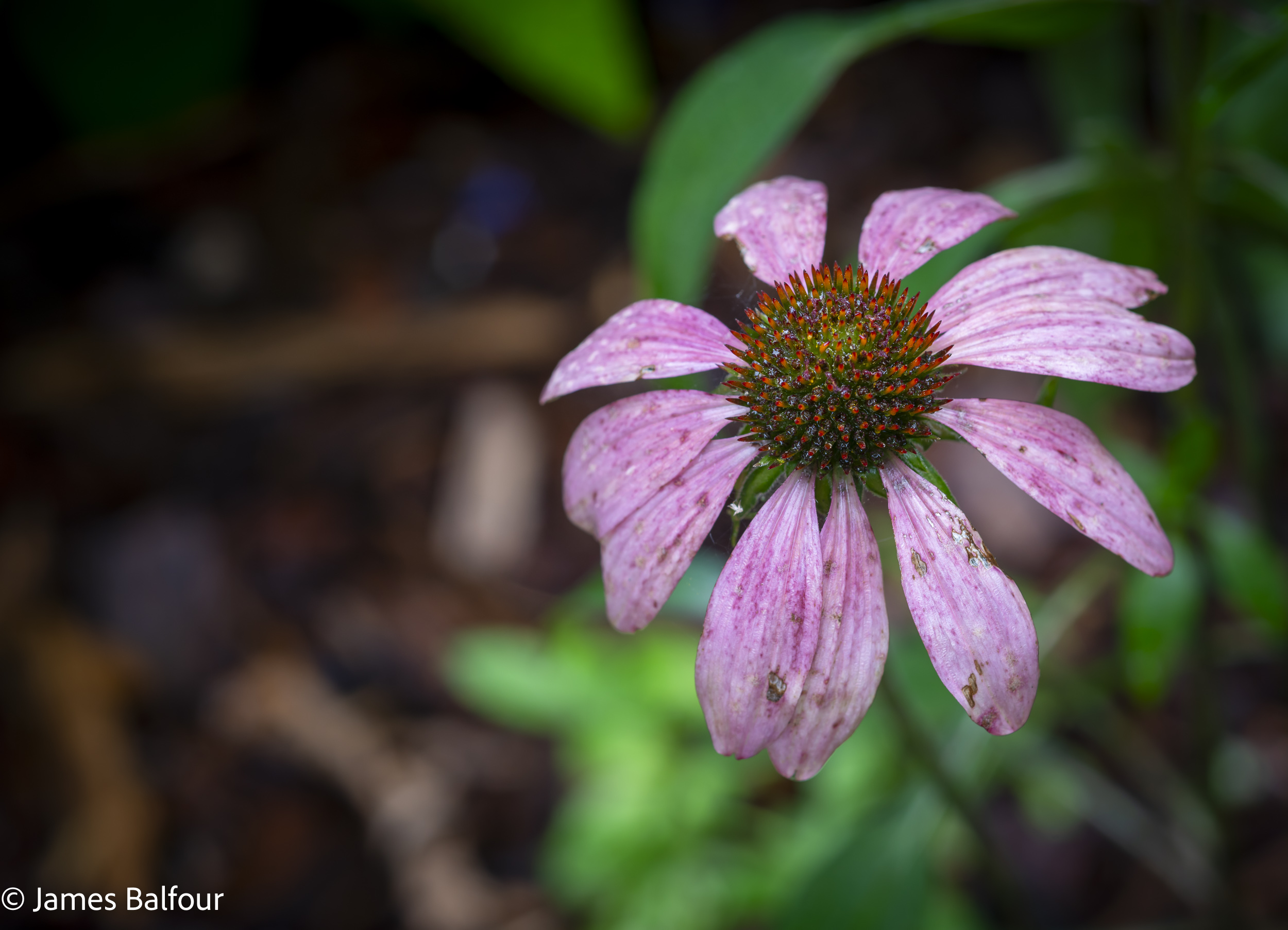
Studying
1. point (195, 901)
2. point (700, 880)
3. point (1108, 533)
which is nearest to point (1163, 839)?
point (700, 880)

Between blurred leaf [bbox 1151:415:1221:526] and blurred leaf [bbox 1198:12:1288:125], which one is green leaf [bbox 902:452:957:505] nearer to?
blurred leaf [bbox 1151:415:1221:526]

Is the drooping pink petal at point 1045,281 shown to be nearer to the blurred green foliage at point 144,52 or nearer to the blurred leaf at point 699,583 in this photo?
the blurred leaf at point 699,583

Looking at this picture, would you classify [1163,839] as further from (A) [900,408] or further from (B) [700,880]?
(A) [900,408]

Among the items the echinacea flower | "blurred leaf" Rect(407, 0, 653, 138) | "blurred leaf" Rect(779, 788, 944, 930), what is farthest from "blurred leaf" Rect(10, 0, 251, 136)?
"blurred leaf" Rect(779, 788, 944, 930)

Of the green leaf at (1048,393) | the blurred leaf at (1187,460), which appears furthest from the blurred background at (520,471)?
the green leaf at (1048,393)

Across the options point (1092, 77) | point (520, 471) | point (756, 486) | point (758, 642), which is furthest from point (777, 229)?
point (520, 471)

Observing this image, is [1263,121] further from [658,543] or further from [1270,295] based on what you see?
[658,543]

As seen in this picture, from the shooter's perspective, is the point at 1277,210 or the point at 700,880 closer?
the point at 1277,210
